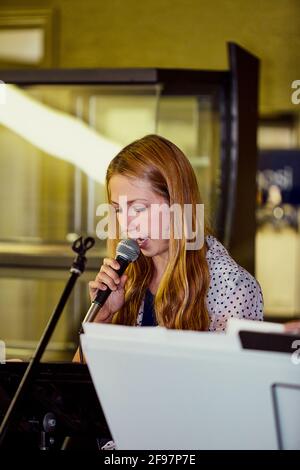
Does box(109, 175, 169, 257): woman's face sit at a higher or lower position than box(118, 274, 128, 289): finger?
higher

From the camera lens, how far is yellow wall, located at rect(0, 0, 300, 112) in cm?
573

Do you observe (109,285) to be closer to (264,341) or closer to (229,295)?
(229,295)

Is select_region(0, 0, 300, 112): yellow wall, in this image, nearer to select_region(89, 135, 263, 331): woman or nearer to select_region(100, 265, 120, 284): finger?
select_region(89, 135, 263, 331): woman

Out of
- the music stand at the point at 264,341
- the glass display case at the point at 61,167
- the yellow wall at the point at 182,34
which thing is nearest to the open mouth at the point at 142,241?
the music stand at the point at 264,341

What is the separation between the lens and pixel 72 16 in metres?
5.97

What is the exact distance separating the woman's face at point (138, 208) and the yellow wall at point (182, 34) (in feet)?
13.5

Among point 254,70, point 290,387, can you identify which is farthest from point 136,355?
point 254,70

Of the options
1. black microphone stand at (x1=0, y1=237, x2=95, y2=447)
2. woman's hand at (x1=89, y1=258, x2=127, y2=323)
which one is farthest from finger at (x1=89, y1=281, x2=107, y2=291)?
black microphone stand at (x1=0, y1=237, x2=95, y2=447)

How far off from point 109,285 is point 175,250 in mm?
311

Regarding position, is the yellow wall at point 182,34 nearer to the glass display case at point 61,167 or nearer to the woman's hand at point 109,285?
the glass display case at point 61,167

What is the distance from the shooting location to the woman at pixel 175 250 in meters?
1.74

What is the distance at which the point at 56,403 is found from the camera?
137cm
